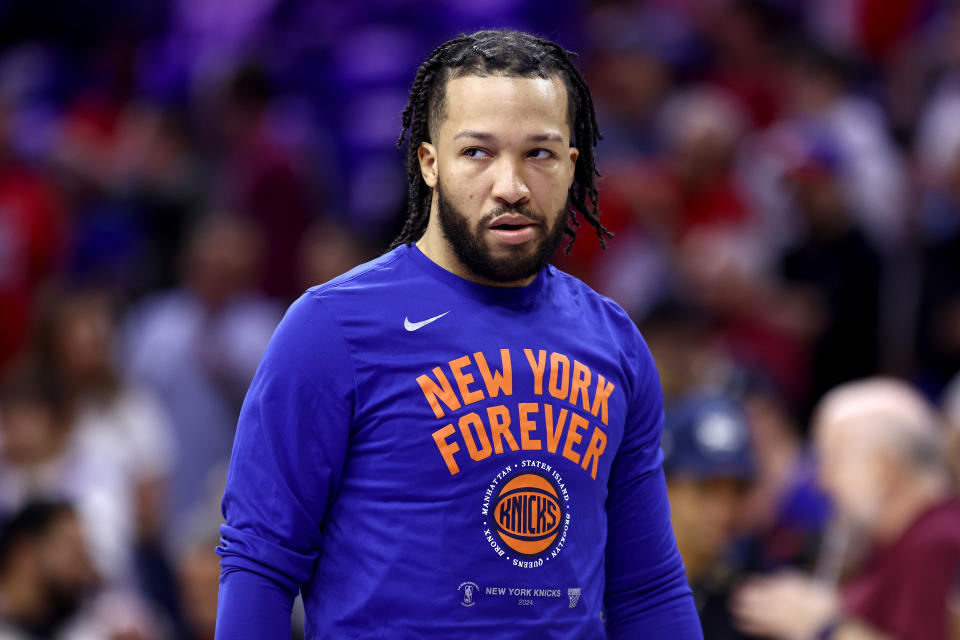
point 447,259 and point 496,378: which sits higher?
point 447,259

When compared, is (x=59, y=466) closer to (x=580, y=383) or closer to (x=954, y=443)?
(x=954, y=443)

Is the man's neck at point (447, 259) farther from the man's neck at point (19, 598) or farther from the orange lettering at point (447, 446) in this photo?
the man's neck at point (19, 598)

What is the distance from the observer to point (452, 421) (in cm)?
211

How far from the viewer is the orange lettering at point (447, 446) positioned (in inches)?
82.4

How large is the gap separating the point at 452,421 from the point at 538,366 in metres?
0.16

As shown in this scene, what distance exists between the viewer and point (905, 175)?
22.0 feet

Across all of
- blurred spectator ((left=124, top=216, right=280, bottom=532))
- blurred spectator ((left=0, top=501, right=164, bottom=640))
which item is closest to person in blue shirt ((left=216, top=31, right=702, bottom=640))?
blurred spectator ((left=0, top=501, right=164, bottom=640))

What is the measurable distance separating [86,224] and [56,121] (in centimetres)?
131

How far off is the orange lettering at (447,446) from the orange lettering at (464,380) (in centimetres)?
5

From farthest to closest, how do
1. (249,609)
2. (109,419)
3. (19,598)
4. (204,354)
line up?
1. (204,354)
2. (109,419)
3. (19,598)
4. (249,609)

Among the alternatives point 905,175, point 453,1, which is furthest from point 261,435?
point 453,1

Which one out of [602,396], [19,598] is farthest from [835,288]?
[602,396]

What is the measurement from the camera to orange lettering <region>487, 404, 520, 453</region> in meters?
2.11

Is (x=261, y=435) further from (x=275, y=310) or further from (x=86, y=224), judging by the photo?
(x=86, y=224)
